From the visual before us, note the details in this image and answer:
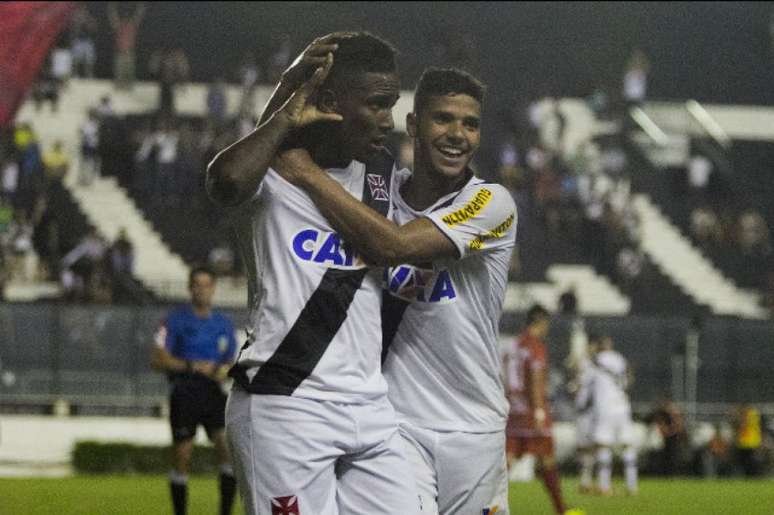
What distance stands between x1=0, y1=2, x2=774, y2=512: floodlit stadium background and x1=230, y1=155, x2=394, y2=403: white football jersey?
754 inches

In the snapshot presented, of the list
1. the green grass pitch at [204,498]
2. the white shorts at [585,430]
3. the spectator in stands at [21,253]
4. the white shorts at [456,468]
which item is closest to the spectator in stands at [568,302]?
the green grass pitch at [204,498]

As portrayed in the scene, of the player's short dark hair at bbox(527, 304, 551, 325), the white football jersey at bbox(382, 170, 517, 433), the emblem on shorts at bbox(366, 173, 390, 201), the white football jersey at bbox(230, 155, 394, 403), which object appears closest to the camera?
the white football jersey at bbox(230, 155, 394, 403)

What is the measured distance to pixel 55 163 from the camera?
1272 inches

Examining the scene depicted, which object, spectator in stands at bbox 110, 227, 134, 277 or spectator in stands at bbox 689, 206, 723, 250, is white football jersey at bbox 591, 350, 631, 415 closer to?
spectator in stands at bbox 110, 227, 134, 277

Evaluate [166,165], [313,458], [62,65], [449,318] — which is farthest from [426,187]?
[62,65]

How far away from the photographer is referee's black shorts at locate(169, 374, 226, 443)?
546 inches

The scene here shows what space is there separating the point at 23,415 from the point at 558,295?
1136 centimetres

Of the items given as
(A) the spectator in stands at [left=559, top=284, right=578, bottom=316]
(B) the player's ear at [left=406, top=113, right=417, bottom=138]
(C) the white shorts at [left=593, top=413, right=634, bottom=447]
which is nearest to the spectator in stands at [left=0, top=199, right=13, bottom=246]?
(A) the spectator in stands at [left=559, top=284, right=578, bottom=316]

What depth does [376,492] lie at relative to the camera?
574 centimetres

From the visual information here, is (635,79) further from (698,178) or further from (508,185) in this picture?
(508,185)

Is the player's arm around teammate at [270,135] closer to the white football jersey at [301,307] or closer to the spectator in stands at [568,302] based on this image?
the white football jersey at [301,307]

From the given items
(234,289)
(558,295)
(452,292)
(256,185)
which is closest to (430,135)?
(452,292)

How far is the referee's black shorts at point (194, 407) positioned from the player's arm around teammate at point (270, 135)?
8.33 m

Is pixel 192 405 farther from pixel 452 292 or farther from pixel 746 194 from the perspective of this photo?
pixel 746 194
